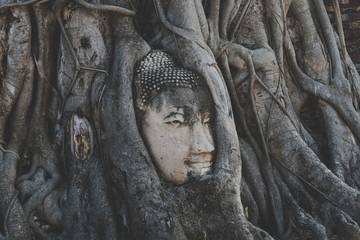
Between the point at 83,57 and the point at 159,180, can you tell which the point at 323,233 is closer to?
the point at 159,180

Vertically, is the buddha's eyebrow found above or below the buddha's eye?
above

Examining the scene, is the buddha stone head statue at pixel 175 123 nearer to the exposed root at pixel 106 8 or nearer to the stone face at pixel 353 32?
the exposed root at pixel 106 8

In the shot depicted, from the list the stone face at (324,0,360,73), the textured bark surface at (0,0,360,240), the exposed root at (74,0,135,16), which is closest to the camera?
the textured bark surface at (0,0,360,240)

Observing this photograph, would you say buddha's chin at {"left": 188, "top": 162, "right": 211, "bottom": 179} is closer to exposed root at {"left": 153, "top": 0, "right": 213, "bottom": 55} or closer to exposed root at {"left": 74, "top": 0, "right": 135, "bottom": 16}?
exposed root at {"left": 153, "top": 0, "right": 213, "bottom": 55}

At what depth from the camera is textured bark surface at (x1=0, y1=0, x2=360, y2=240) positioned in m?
2.61

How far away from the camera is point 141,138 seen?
267 cm

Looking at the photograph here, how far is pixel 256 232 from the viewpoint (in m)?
2.66

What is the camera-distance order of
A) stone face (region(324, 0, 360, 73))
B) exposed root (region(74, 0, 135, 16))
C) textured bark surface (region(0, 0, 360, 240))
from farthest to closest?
1. stone face (region(324, 0, 360, 73))
2. exposed root (region(74, 0, 135, 16))
3. textured bark surface (region(0, 0, 360, 240))

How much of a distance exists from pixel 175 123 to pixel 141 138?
21 centimetres

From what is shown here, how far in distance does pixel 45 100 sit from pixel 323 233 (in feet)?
6.23

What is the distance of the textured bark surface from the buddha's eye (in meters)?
0.18

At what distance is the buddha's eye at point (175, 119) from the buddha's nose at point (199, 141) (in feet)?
0.26

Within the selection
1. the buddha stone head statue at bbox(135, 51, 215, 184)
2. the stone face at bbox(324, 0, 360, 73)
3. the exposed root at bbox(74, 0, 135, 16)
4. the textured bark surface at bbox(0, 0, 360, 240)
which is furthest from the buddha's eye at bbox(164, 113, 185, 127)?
the stone face at bbox(324, 0, 360, 73)

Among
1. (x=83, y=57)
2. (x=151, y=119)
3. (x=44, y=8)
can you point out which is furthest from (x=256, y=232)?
(x=44, y=8)
